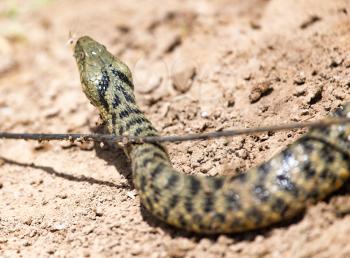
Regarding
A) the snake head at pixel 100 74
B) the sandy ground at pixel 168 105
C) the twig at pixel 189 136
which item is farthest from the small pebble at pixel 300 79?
the snake head at pixel 100 74

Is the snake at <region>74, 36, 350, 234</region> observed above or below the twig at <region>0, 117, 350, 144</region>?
below

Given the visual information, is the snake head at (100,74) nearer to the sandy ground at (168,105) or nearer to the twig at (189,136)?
the sandy ground at (168,105)

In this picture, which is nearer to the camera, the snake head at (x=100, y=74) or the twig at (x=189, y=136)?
the twig at (x=189, y=136)

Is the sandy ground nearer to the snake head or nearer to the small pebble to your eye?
the small pebble

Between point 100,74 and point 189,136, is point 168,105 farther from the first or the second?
point 189,136

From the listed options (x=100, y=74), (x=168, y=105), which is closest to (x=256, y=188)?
(x=168, y=105)

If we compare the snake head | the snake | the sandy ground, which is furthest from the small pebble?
the snake head

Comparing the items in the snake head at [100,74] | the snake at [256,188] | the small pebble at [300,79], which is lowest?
the snake at [256,188]
